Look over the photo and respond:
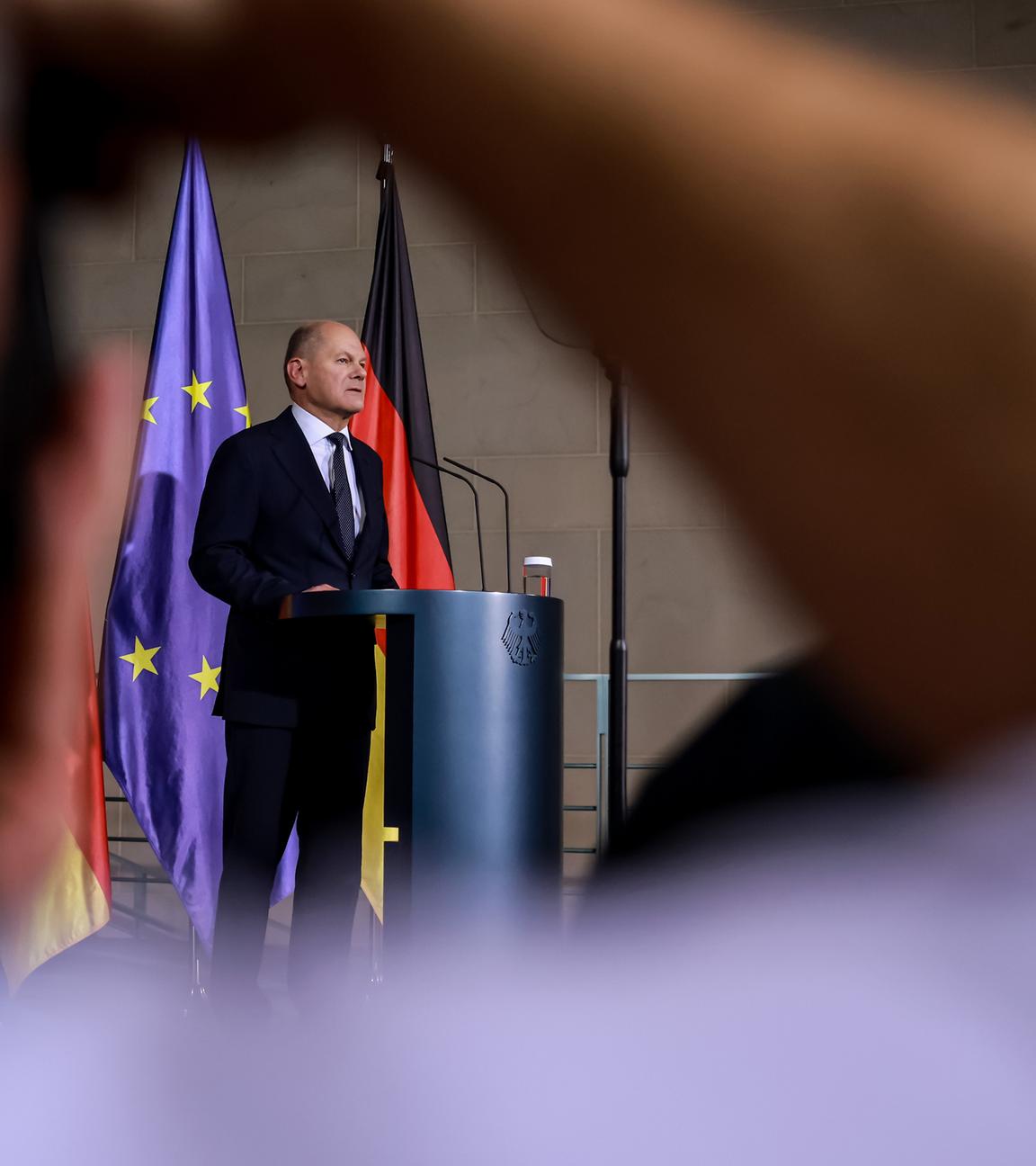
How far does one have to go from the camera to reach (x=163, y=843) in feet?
6.69

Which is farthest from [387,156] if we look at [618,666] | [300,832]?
[618,666]

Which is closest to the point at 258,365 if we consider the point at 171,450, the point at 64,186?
the point at 171,450

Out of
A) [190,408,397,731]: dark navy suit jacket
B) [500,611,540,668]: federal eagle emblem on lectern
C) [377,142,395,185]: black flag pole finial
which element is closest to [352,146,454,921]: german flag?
[190,408,397,731]: dark navy suit jacket

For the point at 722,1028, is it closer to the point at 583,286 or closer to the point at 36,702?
the point at 583,286

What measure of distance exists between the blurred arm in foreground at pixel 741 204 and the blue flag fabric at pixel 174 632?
6.51 ft

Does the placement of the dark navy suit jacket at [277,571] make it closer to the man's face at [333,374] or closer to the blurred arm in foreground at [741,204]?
the man's face at [333,374]

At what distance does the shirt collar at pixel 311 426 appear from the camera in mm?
1566

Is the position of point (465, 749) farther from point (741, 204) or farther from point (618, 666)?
point (741, 204)

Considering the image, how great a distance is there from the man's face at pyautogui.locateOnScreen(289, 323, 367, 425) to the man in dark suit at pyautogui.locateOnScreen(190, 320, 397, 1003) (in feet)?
0.09

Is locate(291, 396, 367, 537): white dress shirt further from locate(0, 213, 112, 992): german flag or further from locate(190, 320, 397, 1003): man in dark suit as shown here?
locate(0, 213, 112, 992): german flag

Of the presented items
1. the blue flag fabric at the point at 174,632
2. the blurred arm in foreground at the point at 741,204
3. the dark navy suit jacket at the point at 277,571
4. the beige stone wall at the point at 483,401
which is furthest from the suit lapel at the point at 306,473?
the blurred arm in foreground at the point at 741,204

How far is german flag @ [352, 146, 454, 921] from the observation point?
90.8 inches

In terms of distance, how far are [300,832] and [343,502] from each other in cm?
47

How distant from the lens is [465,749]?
1184 millimetres
